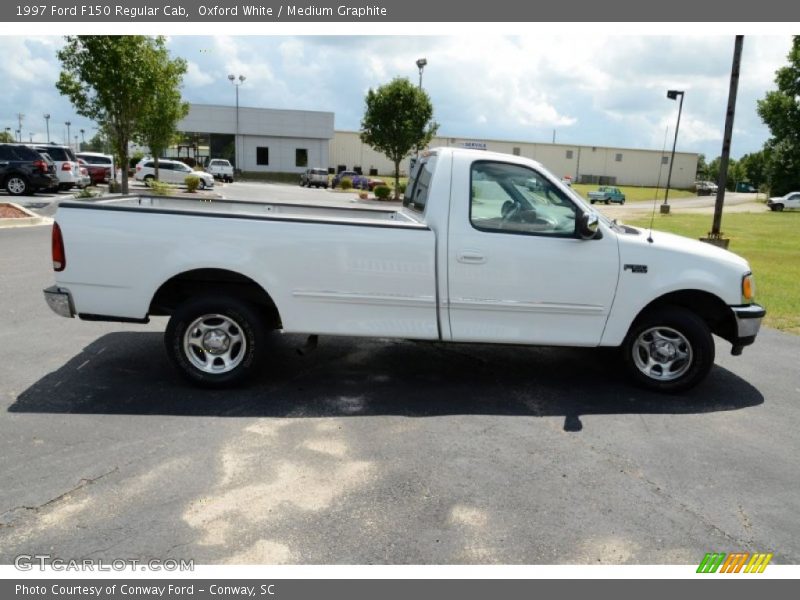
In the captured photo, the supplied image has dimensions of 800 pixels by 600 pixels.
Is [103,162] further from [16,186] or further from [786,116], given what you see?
[786,116]

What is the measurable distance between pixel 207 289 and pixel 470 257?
2207 millimetres

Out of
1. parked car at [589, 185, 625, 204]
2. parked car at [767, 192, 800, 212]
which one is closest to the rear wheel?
parked car at [589, 185, 625, 204]

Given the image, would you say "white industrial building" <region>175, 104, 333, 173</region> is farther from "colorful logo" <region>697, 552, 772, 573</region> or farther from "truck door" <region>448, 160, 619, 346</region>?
"colorful logo" <region>697, 552, 772, 573</region>

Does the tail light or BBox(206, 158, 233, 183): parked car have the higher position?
BBox(206, 158, 233, 183): parked car

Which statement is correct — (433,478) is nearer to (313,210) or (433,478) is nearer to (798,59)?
(313,210)

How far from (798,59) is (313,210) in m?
55.8

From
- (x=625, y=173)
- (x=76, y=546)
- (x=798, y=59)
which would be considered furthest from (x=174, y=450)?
(x=625, y=173)

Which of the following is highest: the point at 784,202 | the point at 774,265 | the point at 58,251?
the point at 784,202

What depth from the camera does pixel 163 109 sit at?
104ft

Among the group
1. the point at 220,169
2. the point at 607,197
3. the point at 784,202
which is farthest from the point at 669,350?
the point at 784,202

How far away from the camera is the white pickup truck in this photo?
5016 mm

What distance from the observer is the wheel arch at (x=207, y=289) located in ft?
17.2

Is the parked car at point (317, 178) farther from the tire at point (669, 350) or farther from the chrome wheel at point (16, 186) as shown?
the tire at point (669, 350)

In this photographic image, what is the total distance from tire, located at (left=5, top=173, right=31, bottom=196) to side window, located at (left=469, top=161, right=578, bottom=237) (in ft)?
72.7
